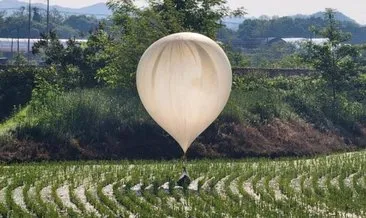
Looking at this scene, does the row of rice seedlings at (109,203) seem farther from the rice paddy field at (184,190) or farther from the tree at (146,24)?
the tree at (146,24)

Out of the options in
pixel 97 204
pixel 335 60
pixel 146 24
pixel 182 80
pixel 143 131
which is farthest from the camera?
pixel 335 60

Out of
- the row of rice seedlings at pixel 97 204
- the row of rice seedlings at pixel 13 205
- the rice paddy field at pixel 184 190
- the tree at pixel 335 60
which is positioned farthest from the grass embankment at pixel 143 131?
the row of rice seedlings at pixel 97 204

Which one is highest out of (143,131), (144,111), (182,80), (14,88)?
(182,80)

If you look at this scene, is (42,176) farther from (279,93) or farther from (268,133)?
(279,93)

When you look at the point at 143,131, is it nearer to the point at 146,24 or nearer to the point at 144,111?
the point at 144,111

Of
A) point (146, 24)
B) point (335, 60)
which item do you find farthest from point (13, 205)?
point (335, 60)

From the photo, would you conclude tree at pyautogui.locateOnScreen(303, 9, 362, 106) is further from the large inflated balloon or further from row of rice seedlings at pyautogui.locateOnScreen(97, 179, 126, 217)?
row of rice seedlings at pyautogui.locateOnScreen(97, 179, 126, 217)

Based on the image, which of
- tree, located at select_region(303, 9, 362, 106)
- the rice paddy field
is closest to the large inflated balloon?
the rice paddy field
